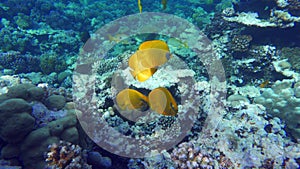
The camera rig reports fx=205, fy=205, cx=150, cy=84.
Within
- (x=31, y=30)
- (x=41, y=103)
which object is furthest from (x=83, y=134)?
(x=31, y=30)

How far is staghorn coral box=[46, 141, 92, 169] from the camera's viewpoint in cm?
254

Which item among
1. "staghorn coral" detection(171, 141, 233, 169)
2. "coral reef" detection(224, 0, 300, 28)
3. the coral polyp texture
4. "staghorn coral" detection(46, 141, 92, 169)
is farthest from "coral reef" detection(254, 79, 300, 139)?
"staghorn coral" detection(46, 141, 92, 169)

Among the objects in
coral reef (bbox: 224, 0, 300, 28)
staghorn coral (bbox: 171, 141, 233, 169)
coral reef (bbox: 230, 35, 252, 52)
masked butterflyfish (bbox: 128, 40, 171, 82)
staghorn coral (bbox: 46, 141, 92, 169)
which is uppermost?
coral reef (bbox: 224, 0, 300, 28)

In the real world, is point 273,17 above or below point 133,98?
above

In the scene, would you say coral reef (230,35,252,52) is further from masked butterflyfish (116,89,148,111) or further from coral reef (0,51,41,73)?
coral reef (0,51,41,73)

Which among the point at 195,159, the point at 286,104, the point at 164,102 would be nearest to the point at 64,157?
the point at 164,102

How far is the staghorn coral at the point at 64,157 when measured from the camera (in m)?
2.54

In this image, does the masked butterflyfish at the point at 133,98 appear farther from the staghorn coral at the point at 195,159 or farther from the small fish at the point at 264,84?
the small fish at the point at 264,84

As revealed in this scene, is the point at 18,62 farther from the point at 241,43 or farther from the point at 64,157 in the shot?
the point at 241,43

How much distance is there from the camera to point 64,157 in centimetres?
258

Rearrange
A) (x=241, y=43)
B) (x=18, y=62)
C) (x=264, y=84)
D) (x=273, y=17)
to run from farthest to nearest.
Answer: (x=18, y=62) < (x=241, y=43) < (x=273, y=17) < (x=264, y=84)

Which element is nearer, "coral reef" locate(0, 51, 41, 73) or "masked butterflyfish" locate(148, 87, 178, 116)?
"masked butterflyfish" locate(148, 87, 178, 116)

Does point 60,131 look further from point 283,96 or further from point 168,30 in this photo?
point 168,30

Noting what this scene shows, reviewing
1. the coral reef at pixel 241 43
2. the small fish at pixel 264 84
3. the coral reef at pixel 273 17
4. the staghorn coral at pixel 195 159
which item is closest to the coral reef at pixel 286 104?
the small fish at pixel 264 84
